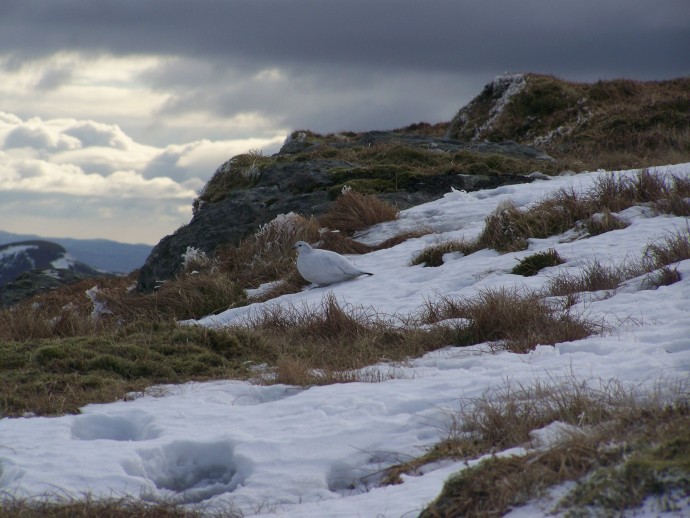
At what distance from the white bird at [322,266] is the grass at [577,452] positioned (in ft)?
19.5

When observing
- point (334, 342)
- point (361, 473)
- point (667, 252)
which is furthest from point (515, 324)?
point (361, 473)

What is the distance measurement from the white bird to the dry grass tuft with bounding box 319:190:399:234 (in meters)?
2.84

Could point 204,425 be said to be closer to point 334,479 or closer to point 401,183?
point 334,479

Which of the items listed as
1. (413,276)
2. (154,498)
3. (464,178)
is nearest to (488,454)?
(154,498)

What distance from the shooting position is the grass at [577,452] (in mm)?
2711

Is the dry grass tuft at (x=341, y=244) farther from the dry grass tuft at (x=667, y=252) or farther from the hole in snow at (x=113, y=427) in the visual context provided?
the hole in snow at (x=113, y=427)

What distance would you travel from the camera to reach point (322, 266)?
999 centimetres

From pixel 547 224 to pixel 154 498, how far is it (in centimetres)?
773

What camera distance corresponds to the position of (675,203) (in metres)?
9.84

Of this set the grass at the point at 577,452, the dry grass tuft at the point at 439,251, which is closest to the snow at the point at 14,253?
the dry grass tuft at the point at 439,251

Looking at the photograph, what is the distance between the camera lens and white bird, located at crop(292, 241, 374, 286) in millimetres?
9961

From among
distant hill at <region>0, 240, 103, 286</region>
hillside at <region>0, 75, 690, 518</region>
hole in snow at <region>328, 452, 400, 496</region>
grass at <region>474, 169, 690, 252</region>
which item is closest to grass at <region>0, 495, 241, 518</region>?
hillside at <region>0, 75, 690, 518</region>

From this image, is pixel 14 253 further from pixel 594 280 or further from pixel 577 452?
pixel 577 452

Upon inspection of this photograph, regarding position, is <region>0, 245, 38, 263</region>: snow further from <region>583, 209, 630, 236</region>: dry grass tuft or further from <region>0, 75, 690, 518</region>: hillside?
<region>583, 209, 630, 236</region>: dry grass tuft
